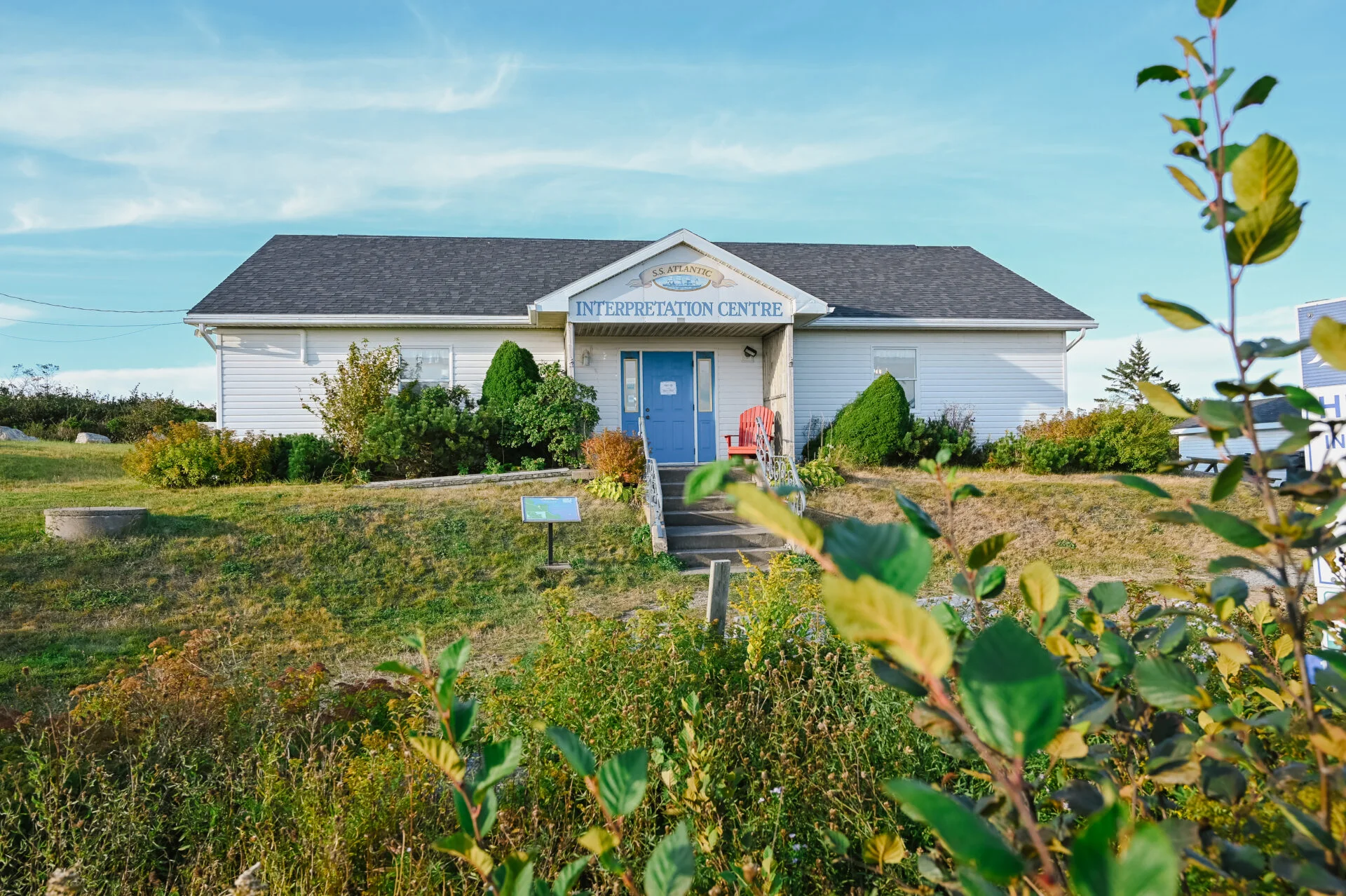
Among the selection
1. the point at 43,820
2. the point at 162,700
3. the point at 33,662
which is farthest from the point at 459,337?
the point at 43,820

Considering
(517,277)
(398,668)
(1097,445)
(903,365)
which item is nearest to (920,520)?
(398,668)

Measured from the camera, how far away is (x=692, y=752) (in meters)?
1.85

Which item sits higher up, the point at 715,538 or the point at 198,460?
the point at 198,460

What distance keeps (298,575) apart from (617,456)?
483 centimetres

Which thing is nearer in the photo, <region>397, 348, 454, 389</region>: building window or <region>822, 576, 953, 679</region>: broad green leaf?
<region>822, 576, 953, 679</region>: broad green leaf

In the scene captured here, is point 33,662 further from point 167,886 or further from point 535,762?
point 535,762

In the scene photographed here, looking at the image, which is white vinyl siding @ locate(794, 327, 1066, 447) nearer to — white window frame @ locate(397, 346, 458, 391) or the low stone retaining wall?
white window frame @ locate(397, 346, 458, 391)

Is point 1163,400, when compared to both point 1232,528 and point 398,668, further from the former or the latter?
point 398,668

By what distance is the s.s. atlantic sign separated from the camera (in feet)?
46.4

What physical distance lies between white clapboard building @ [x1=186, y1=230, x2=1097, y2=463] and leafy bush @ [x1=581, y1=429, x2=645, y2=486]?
214cm

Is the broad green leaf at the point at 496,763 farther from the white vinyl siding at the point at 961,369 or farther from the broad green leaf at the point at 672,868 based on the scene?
the white vinyl siding at the point at 961,369

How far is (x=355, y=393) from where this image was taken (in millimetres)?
14570

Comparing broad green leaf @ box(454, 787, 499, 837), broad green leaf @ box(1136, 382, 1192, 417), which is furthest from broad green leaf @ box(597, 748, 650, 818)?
broad green leaf @ box(1136, 382, 1192, 417)


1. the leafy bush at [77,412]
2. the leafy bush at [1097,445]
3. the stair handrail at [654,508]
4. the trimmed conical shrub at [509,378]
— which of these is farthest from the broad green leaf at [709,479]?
the leafy bush at [77,412]
